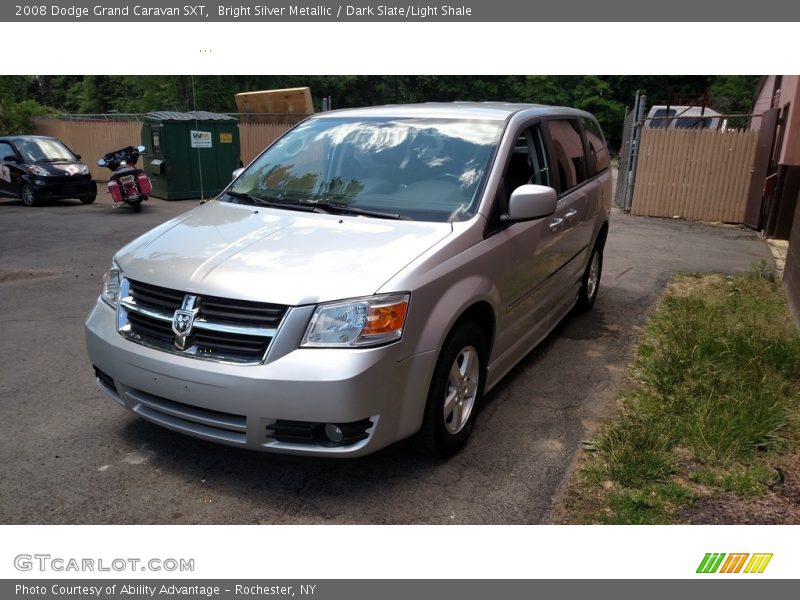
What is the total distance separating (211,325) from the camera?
311 cm

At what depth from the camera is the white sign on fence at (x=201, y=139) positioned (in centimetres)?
1455

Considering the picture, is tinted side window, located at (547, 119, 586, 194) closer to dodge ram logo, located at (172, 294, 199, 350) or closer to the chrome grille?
the chrome grille

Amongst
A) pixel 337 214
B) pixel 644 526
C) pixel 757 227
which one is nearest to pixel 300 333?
pixel 337 214

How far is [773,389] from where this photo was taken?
4328 millimetres

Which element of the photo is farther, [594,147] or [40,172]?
[40,172]

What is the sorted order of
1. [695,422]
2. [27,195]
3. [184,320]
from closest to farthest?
1. [184,320]
2. [695,422]
3. [27,195]

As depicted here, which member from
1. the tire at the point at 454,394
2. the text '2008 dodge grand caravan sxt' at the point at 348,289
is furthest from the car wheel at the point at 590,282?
the tire at the point at 454,394

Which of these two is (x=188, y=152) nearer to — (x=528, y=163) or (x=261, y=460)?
(x=528, y=163)

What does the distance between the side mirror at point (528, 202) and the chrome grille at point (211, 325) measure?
1.57 metres

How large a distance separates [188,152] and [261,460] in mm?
12465

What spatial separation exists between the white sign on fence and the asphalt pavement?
9.11 meters

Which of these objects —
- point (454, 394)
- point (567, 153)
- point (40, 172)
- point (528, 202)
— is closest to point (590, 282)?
point (567, 153)

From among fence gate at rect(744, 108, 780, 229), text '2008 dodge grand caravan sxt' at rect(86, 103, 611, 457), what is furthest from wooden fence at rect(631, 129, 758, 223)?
text '2008 dodge grand caravan sxt' at rect(86, 103, 611, 457)

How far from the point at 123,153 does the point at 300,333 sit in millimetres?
12195
